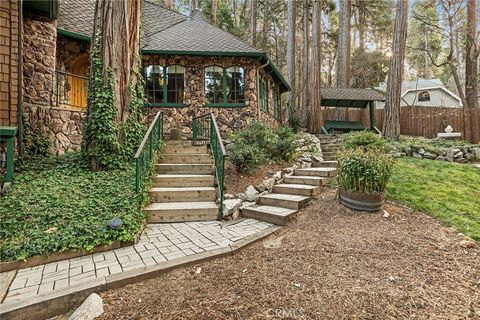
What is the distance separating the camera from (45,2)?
21.3 feet

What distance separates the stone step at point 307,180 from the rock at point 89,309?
13.6 feet

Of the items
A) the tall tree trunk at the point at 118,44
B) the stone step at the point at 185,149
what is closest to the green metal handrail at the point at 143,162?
the tall tree trunk at the point at 118,44

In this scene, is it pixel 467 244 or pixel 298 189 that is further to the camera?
pixel 298 189

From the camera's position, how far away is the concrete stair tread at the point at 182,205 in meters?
4.27

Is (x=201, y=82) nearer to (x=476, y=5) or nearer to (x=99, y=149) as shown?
(x=99, y=149)

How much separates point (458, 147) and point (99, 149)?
9.64 meters

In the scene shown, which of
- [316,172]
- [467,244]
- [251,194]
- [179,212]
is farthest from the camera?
[316,172]

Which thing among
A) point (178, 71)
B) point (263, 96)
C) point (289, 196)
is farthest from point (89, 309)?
point (263, 96)

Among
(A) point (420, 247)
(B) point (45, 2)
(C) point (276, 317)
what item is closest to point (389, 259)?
(A) point (420, 247)

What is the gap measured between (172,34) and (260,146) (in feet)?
22.1

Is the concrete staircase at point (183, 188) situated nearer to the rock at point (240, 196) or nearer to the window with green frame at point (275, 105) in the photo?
the rock at point (240, 196)

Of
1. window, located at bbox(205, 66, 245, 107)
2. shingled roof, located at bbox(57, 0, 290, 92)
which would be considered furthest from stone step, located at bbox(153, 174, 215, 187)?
shingled roof, located at bbox(57, 0, 290, 92)

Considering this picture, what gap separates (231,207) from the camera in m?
4.43

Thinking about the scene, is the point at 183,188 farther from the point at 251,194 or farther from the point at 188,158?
the point at 251,194
